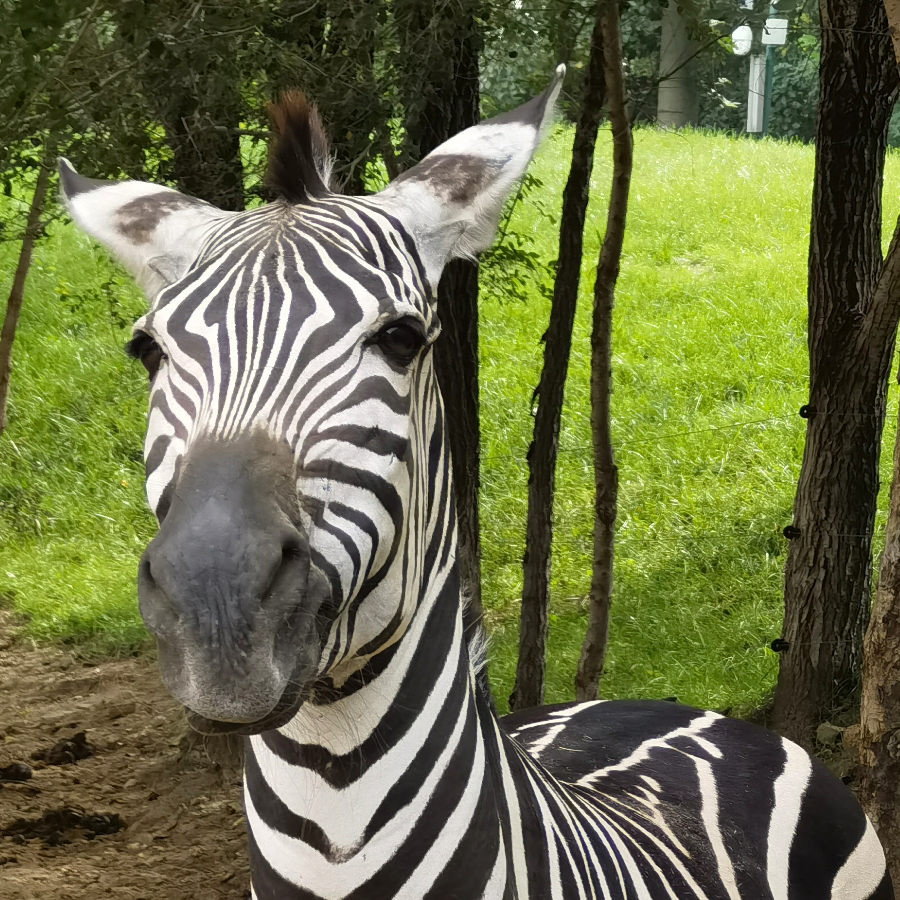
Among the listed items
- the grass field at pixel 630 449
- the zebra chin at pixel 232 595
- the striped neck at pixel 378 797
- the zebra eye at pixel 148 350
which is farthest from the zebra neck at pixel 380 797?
the grass field at pixel 630 449

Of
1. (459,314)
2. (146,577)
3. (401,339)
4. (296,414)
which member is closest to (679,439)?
(459,314)

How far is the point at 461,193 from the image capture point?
1904mm

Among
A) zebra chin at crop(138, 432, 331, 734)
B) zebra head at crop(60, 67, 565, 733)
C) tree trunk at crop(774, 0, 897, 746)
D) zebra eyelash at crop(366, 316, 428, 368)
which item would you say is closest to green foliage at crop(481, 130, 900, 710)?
tree trunk at crop(774, 0, 897, 746)

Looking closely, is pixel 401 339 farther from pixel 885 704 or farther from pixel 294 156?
pixel 885 704

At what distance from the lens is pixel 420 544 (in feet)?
5.97

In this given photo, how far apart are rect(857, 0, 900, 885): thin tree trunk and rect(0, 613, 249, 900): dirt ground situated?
8.96 feet

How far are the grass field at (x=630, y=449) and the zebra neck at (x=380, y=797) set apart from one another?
3.93m

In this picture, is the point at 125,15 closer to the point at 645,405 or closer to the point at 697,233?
the point at 645,405

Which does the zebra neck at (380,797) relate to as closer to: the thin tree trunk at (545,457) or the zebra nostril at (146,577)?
the zebra nostril at (146,577)

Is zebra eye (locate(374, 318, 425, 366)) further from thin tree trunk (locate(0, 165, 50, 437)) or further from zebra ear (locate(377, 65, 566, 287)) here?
thin tree trunk (locate(0, 165, 50, 437))

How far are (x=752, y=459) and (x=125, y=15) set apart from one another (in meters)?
6.54

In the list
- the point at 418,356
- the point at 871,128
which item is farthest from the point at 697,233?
the point at 418,356

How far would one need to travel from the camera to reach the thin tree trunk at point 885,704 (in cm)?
308

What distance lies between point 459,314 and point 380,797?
3.63m
